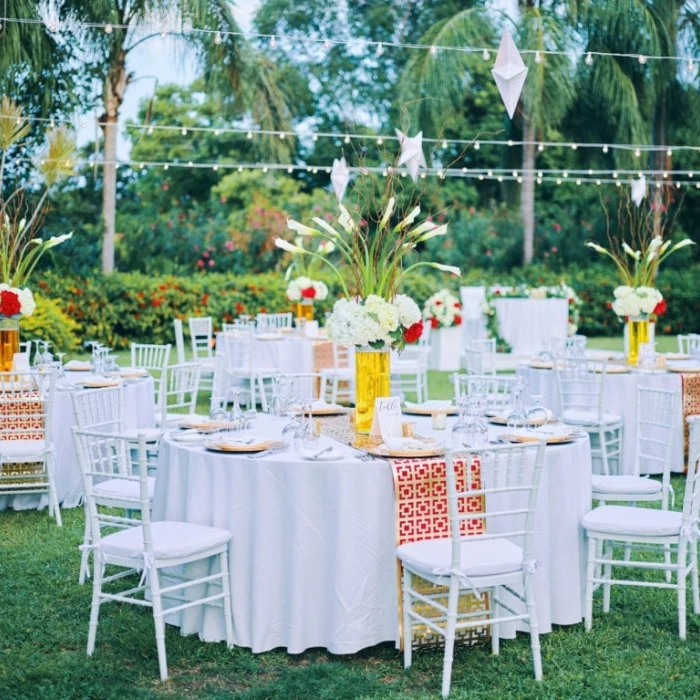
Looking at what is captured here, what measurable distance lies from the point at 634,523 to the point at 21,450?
3.79m

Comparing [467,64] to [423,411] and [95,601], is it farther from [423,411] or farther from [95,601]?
[95,601]

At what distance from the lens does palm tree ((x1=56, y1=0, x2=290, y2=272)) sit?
1479cm

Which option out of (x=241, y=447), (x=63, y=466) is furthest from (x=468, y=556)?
(x=63, y=466)

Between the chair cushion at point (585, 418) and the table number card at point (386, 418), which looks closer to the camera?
the table number card at point (386, 418)

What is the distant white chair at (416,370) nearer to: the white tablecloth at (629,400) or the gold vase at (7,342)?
the white tablecloth at (629,400)

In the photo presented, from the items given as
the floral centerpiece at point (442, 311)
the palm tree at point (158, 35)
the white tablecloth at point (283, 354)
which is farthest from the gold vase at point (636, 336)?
the palm tree at point (158, 35)

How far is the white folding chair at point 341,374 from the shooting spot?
32.9 ft

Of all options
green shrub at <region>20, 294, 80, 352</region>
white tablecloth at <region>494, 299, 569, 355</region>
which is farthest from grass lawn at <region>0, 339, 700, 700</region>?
white tablecloth at <region>494, 299, 569, 355</region>

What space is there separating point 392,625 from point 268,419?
4.68 feet

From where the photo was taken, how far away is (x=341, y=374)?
10094mm

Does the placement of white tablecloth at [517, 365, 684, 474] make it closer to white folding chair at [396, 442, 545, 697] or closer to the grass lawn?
the grass lawn

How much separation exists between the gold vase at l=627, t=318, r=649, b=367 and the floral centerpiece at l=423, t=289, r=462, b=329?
5.78 metres

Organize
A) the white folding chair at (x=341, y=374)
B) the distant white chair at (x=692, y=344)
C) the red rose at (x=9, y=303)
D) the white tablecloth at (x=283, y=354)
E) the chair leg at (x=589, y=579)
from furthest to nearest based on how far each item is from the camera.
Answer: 1. the white tablecloth at (x=283, y=354)
2. the white folding chair at (x=341, y=374)
3. the distant white chair at (x=692, y=344)
4. the red rose at (x=9, y=303)
5. the chair leg at (x=589, y=579)

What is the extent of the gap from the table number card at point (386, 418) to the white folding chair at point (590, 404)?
102 inches
